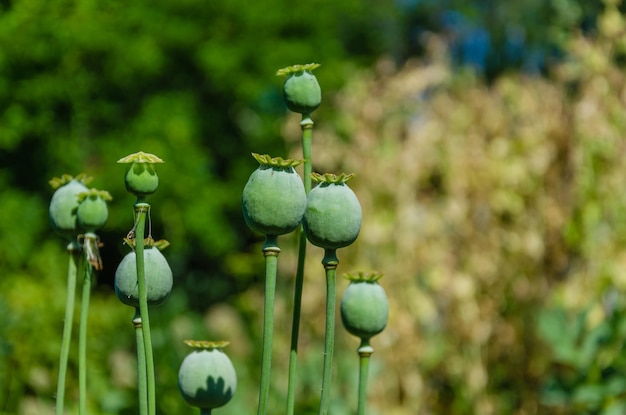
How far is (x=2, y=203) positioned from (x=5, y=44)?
21.4 inches

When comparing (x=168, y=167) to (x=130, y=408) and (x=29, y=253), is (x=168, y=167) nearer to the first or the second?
(x=29, y=253)

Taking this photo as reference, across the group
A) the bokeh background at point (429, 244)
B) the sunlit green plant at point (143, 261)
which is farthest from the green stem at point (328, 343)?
the bokeh background at point (429, 244)

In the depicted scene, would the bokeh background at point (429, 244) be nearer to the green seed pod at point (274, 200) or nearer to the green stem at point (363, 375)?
the green stem at point (363, 375)

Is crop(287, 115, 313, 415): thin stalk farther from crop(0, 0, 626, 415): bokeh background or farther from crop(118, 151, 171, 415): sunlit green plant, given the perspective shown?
crop(0, 0, 626, 415): bokeh background

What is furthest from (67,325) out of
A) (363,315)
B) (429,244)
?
(429,244)

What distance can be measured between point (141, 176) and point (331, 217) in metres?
0.14

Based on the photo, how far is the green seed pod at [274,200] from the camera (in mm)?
584

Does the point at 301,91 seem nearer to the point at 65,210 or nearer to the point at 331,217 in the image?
the point at 331,217

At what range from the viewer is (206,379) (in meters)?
0.65

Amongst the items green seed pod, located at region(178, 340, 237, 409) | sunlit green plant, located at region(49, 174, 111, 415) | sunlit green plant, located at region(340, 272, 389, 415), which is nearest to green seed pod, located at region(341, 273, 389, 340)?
sunlit green plant, located at region(340, 272, 389, 415)

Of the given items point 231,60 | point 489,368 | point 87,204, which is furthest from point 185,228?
point 87,204

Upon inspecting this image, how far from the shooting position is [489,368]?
2.80 metres

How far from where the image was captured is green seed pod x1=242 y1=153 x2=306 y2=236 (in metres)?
0.58

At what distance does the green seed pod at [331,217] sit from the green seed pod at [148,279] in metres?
0.12
